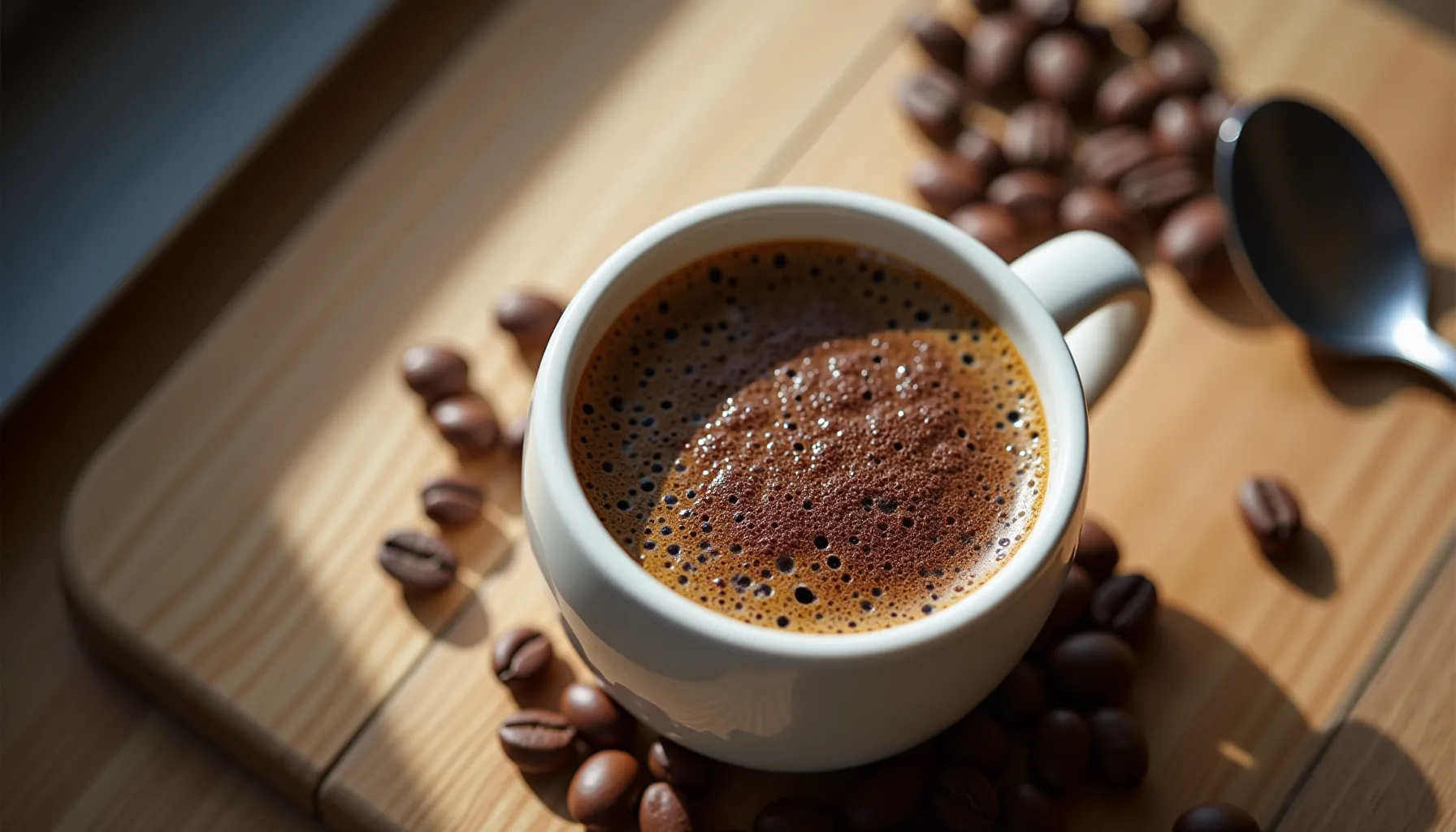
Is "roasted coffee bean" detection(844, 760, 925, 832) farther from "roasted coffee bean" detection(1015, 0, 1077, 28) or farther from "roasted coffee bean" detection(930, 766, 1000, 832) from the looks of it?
"roasted coffee bean" detection(1015, 0, 1077, 28)

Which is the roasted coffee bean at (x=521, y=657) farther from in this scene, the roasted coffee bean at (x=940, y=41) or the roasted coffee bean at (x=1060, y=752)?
the roasted coffee bean at (x=940, y=41)

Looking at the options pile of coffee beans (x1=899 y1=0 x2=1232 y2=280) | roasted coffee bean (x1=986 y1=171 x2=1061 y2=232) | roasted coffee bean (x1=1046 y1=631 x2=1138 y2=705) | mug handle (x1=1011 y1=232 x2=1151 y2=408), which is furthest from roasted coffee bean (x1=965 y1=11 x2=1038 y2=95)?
roasted coffee bean (x1=1046 y1=631 x2=1138 y2=705)

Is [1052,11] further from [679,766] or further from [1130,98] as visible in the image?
[679,766]

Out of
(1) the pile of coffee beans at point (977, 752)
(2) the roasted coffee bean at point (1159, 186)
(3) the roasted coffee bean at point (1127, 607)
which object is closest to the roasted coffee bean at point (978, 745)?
(1) the pile of coffee beans at point (977, 752)

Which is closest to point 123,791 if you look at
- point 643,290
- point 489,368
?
point 489,368

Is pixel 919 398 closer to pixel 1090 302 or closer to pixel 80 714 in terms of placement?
pixel 1090 302

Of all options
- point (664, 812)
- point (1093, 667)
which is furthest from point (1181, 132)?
point (664, 812)

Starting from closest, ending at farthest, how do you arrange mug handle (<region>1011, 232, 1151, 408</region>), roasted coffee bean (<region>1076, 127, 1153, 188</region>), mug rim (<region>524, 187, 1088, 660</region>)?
mug rim (<region>524, 187, 1088, 660</region>) → mug handle (<region>1011, 232, 1151, 408</region>) → roasted coffee bean (<region>1076, 127, 1153, 188</region>)
